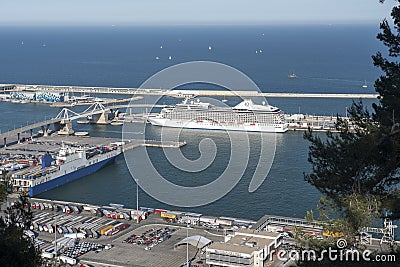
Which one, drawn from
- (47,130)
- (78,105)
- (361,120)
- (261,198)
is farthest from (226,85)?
(361,120)

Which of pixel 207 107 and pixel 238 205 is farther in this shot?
pixel 207 107

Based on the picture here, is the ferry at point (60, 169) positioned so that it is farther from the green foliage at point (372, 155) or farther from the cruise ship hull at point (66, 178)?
the green foliage at point (372, 155)

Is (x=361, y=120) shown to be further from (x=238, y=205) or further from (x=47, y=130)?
(x=47, y=130)

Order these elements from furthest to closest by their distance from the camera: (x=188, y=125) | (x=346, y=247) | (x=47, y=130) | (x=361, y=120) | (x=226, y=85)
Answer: (x=226, y=85), (x=188, y=125), (x=47, y=130), (x=361, y=120), (x=346, y=247)

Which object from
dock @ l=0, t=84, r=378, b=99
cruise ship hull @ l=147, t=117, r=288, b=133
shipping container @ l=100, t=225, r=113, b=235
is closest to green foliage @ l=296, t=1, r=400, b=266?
shipping container @ l=100, t=225, r=113, b=235

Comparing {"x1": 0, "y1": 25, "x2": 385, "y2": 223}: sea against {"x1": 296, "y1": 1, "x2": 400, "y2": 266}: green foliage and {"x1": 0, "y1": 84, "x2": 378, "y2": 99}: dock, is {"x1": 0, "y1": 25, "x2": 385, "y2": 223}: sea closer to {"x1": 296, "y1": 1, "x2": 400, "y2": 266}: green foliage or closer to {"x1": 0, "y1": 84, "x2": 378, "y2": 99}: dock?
{"x1": 0, "y1": 84, "x2": 378, "y2": 99}: dock

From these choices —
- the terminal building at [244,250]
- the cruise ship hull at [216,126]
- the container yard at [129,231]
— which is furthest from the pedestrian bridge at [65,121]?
the terminal building at [244,250]
